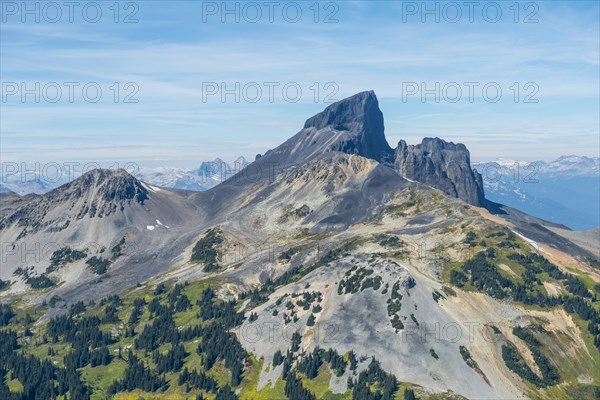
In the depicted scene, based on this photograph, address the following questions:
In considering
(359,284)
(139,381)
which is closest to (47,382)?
(139,381)

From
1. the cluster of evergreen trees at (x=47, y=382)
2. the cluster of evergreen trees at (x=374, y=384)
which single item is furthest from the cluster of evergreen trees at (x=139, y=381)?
the cluster of evergreen trees at (x=374, y=384)

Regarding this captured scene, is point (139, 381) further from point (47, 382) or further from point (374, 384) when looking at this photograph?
point (374, 384)

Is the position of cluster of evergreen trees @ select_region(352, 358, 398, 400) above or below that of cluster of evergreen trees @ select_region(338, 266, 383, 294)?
below

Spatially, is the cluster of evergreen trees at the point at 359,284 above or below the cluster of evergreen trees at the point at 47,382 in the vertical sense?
above

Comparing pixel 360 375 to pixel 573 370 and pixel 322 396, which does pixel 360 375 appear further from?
pixel 573 370

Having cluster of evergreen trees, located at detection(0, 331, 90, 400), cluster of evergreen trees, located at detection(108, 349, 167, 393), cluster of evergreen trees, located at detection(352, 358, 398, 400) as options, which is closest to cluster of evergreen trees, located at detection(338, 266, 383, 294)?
cluster of evergreen trees, located at detection(352, 358, 398, 400)

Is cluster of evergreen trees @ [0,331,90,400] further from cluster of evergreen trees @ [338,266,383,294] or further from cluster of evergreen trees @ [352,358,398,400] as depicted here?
cluster of evergreen trees @ [338,266,383,294]

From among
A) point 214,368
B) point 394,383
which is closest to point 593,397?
point 394,383

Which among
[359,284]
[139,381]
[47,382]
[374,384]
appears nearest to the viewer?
[374,384]

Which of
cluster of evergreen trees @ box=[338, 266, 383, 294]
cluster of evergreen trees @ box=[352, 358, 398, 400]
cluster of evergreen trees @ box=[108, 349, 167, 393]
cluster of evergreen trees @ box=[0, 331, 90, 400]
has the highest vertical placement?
cluster of evergreen trees @ box=[338, 266, 383, 294]

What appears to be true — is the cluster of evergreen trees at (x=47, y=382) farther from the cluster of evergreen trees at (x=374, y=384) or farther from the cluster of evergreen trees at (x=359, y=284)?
the cluster of evergreen trees at (x=359, y=284)

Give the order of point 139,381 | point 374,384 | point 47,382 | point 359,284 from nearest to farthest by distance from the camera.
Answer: point 374,384
point 139,381
point 47,382
point 359,284

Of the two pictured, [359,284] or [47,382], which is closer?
[47,382]
